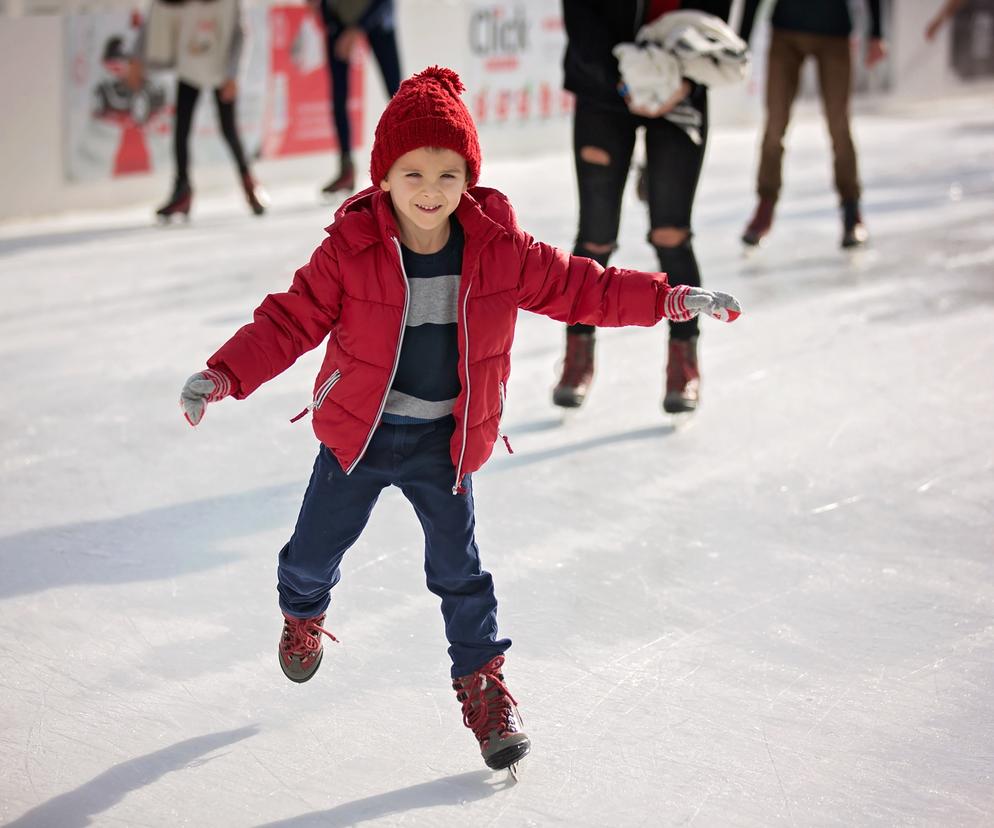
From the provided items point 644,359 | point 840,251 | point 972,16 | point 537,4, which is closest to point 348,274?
point 644,359

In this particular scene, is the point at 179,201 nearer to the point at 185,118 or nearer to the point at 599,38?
the point at 185,118

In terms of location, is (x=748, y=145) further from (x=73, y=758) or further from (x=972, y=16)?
(x=73, y=758)

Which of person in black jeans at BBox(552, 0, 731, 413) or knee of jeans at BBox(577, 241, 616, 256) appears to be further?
knee of jeans at BBox(577, 241, 616, 256)

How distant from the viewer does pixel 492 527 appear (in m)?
3.04

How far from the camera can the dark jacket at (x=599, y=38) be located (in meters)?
3.47

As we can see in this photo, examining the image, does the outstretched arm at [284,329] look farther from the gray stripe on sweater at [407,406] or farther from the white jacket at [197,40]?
the white jacket at [197,40]

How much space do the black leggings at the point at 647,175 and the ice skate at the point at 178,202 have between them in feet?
11.5

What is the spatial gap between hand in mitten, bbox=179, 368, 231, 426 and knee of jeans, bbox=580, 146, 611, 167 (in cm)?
183

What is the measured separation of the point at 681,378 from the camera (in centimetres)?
365

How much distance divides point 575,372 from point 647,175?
1.78ft

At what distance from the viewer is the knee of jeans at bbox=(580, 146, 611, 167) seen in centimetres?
354

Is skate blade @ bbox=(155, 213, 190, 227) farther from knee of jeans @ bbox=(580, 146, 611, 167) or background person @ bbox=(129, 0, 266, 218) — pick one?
knee of jeans @ bbox=(580, 146, 611, 167)

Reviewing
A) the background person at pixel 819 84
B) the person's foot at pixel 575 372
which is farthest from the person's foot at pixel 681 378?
the background person at pixel 819 84

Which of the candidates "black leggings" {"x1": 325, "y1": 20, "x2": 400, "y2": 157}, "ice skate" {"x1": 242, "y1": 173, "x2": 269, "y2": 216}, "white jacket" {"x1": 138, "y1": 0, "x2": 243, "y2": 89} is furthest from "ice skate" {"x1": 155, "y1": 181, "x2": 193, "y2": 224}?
"black leggings" {"x1": 325, "y1": 20, "x2": 400, "y2": 157}
